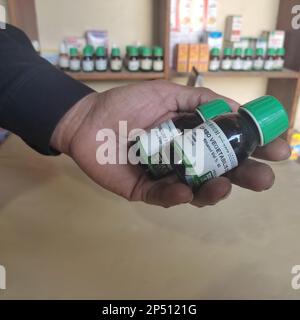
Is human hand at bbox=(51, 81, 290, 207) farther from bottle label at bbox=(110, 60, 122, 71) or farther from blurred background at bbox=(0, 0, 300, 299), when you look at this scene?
bottle label at bbox=(110, 60, 122, 71)

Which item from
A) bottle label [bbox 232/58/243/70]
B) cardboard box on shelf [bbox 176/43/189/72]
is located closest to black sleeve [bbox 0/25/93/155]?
cardboard box on shelf [bbox 176/43/189/72]

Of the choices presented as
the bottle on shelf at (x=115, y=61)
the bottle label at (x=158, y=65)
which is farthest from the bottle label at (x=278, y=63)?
the bottle on shelf at (x=115, y=61)

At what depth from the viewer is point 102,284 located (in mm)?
360

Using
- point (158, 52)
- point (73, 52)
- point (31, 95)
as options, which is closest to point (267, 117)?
point (31, 95)

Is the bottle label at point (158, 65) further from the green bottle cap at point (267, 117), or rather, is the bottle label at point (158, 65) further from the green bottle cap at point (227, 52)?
the green bottle cap at point (267, 117)

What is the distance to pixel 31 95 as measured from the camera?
1.59ft

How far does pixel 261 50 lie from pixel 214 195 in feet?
3.13

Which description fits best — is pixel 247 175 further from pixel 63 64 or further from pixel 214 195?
pixel 63 64

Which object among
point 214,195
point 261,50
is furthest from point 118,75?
point 214,195

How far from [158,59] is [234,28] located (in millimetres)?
337

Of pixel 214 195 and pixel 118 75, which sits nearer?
pixel 214 195

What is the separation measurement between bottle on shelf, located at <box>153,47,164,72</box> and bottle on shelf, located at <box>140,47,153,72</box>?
14mm

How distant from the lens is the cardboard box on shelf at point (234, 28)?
1.20 m

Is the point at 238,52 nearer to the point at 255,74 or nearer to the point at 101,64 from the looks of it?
the point at 255,74
